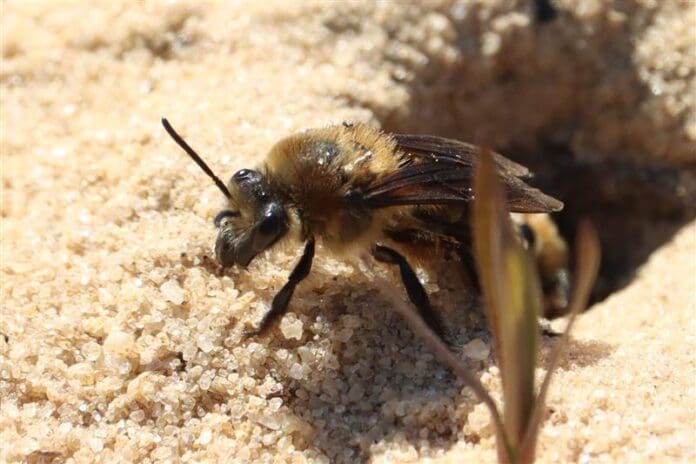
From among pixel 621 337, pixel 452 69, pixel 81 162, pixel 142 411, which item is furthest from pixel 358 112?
pixel 142 411

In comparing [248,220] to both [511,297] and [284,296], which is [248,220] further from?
[511,297]

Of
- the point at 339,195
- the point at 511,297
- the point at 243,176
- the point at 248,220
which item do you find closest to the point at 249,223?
the point at 248,220

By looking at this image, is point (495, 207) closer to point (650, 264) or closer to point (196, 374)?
point (196, 374)

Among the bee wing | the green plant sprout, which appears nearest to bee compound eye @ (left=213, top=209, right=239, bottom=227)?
the bee wing

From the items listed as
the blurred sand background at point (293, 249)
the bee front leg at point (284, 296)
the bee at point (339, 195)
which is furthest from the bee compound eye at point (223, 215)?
the bee front leg at point (284, 296)

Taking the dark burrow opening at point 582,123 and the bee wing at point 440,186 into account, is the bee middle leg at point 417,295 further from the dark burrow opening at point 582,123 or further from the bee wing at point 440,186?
the dark burrow opening at point 582,123

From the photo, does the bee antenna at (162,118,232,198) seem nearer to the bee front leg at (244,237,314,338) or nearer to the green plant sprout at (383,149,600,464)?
the bee front leg at (244,237,314,338)
